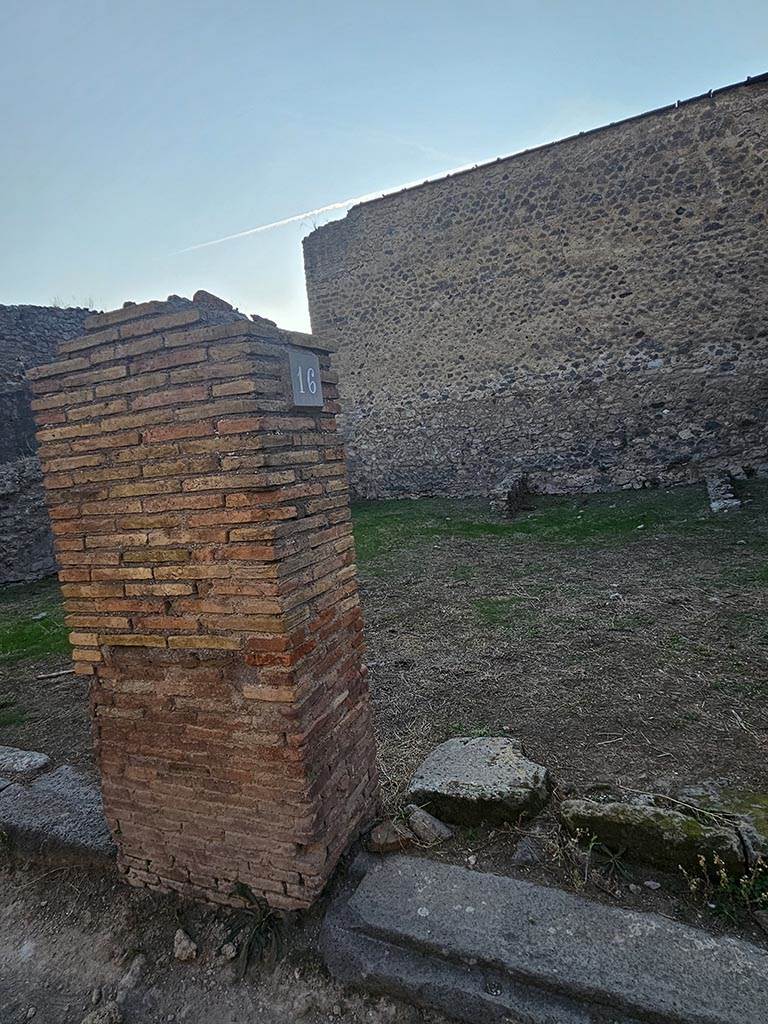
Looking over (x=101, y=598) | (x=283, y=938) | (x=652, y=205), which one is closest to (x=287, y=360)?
(x=101, y=598)

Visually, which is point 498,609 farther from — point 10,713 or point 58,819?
point 10,713

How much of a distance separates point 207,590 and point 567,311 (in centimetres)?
1097

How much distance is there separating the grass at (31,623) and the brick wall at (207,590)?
427cm

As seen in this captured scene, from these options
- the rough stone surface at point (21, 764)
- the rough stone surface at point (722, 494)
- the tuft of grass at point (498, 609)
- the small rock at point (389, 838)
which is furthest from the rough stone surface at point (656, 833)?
the rough stone surface at point (722, 494)

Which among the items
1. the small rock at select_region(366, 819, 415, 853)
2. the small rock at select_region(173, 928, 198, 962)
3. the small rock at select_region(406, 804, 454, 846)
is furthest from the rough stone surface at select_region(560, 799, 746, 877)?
the small rock at select_region(173, 928, 198, 962)

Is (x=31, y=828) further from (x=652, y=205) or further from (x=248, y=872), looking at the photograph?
(x=652, y=205)

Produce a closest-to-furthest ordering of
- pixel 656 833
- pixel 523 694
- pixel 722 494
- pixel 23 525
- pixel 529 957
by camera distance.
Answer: pixel 529 957
pixel 656 833
pixel 523 694
pixel 722 494
pixel 23 525

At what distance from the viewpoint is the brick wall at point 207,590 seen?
201 centimetres

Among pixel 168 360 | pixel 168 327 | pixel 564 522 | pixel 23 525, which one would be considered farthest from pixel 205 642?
pixel 23 525

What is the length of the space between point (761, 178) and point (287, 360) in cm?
1123

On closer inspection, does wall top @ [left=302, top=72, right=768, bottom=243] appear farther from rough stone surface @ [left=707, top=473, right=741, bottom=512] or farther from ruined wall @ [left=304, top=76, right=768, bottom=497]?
rough stone surface @ [left=707, top=473, right=741, bottom=512]

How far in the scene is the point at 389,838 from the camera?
2418 millimetres

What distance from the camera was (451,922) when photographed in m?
1.98

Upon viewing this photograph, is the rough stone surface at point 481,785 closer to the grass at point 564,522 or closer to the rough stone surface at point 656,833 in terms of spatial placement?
the rough stone surface at point 656,833
